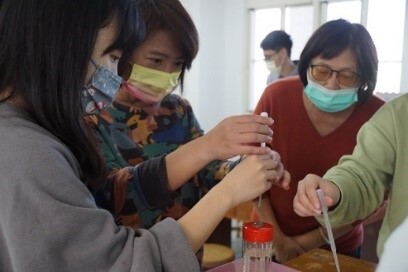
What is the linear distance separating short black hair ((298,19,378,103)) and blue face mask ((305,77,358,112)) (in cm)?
4

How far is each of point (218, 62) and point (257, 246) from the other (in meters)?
4.07

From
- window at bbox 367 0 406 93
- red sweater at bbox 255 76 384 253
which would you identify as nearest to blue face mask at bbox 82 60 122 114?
red sweater at bbox 255 76 384 253

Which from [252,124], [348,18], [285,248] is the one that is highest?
[348,18]

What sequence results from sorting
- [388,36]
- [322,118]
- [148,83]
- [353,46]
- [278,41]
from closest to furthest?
[148,83], [353,46], [322,118], [278,41], [388,36]

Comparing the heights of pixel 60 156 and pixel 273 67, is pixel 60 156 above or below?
above

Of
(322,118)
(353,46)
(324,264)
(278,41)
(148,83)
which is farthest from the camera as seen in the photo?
(278,41)

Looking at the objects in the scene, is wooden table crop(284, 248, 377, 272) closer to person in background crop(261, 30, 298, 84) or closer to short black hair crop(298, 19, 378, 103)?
short black hair crop(298, 19, 378, 103)

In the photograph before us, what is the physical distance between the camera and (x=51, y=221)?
23.8 inches

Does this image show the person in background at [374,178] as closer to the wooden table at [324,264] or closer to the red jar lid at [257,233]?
the wooden table at [324,264]

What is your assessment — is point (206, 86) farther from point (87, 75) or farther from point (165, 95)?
point (87, 75)

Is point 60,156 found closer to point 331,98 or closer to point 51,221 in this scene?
point 51,221

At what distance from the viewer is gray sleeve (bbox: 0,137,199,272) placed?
596mm

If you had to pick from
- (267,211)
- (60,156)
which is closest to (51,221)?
(60,156)

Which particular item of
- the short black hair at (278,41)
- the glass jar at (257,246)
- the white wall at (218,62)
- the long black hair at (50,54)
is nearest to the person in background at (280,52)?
the short black hair at (278,41)
